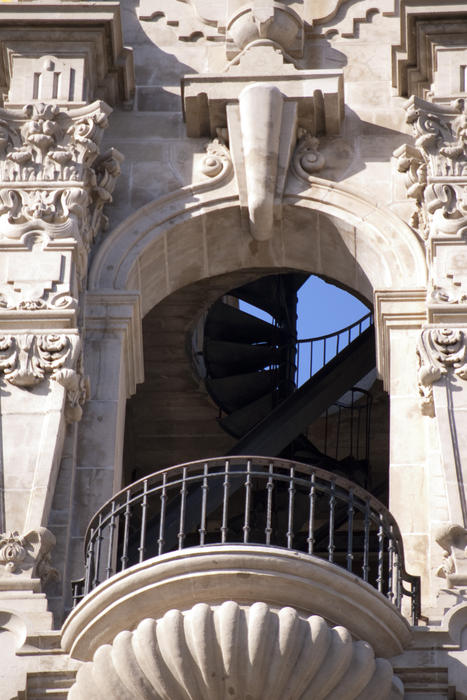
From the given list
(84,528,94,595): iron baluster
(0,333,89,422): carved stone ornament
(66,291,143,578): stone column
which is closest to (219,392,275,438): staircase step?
(66,291,143,578): stone column

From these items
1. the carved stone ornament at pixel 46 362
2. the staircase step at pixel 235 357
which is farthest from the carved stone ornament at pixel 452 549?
the staircase step at pixel 235 357

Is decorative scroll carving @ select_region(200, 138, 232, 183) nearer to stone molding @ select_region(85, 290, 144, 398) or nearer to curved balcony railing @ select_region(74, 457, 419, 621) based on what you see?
stone molding @ select_region(85, 290, 144, 398)

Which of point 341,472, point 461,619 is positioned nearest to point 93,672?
point 461,619

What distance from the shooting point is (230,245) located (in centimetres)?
1603

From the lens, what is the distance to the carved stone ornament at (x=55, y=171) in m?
15.0

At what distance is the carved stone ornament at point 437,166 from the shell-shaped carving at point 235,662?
12.5ft

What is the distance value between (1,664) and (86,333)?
3.12 m

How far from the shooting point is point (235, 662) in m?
12.0

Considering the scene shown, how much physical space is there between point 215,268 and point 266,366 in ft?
10.1

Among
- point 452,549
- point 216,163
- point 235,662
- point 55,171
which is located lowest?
point 235,662

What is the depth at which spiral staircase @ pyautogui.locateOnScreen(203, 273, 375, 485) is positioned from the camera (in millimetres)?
17703

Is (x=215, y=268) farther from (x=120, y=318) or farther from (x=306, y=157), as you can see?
(x=120, y=318)

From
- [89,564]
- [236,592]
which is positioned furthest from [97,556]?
[236,592]

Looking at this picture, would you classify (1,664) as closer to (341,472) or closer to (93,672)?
(93,672)
